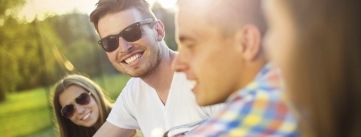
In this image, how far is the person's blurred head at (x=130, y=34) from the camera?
1.89m

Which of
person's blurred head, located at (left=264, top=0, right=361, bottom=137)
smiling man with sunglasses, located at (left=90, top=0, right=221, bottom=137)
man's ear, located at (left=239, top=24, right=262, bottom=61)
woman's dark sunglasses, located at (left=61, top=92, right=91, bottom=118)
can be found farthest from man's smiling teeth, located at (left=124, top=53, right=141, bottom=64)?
person's blurred head, located at (left=264, top=0, right=361, bottom=137)

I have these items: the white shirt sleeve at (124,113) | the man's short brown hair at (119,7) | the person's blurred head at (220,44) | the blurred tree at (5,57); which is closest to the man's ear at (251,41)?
the person's blurred head at (220,44)

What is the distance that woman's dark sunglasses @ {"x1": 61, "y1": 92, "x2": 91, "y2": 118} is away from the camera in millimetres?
2045

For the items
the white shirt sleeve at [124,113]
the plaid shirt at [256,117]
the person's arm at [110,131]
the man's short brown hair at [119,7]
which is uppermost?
the man's short brown hair at [119,7]

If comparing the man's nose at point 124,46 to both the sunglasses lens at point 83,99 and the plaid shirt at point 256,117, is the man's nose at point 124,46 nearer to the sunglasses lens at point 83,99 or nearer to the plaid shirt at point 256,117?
the sunglasses lens at point 83,99

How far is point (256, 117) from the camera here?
1074 millimetres

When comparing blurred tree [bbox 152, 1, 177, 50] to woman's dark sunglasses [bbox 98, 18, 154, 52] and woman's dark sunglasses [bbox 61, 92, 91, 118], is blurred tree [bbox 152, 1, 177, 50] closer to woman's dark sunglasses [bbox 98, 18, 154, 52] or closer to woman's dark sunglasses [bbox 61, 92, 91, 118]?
woman's dark sunglasses [bbox 98, 18, 154, 52]

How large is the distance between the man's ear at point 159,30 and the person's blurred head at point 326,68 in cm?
81

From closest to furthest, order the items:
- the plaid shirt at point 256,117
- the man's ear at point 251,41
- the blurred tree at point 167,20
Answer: the plaid shirt at point 256,117, the man's ear at point 251,41, the blurred tree at point 167,20

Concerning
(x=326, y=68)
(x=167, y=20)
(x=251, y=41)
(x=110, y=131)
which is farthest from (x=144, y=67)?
(x=326, y=68)

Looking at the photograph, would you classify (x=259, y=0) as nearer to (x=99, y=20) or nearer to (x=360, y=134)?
(x=360, y=134)

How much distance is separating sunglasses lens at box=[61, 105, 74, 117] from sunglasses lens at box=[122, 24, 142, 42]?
1.25ft

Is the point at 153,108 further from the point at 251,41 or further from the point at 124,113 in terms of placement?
the point at 251,41

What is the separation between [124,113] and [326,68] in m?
1.05
